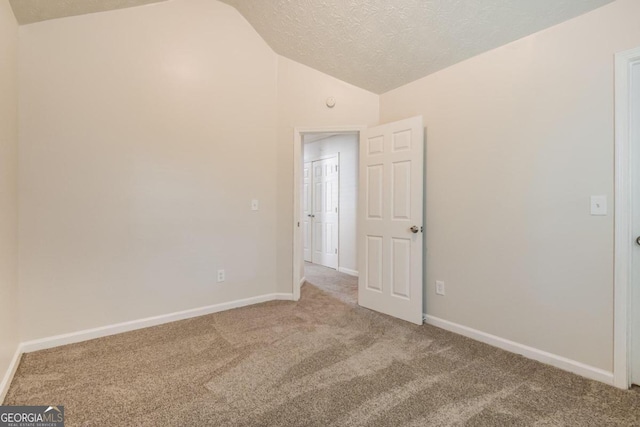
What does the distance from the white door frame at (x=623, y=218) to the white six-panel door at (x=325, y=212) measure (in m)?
3.76

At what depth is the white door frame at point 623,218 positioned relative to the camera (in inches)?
67.9

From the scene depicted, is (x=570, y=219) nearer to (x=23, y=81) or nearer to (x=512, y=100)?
(x=512, y=100)

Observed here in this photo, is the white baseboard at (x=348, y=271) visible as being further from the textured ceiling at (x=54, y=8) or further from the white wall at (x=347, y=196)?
the textured ceiling at (x=54, y=8)

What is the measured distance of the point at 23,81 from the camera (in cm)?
213

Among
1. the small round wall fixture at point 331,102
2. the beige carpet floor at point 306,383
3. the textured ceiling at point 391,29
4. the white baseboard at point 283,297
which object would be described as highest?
the textured ceiling at point 391,29

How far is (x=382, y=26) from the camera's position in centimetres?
236

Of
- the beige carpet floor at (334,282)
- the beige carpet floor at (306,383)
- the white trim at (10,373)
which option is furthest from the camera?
the beige carpet floor at (334,282)

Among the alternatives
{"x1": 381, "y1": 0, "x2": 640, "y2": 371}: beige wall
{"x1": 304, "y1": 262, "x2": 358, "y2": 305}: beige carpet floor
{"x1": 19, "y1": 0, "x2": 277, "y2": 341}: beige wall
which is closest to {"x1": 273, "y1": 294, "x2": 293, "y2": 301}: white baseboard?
{"x1": 19, "y1": 0, "x2": 277, "y2": 341}: beige wall

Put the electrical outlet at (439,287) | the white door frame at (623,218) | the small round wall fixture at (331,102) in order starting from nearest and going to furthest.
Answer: the white door frame at (623,218)
the electrical outlet at (439,287)
the small round wall fixture at (331,102)

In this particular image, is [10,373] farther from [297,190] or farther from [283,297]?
[297,190]

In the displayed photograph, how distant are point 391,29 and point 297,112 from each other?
1320 millimetres

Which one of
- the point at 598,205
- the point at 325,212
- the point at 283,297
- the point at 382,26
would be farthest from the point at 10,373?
the point at 325,212

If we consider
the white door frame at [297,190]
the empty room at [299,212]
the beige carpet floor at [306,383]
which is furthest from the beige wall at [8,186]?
the white door frame at [297,190]

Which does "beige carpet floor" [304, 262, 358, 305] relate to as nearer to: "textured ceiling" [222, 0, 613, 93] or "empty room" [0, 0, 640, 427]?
"empty room" [0, 0, 640, 427]
